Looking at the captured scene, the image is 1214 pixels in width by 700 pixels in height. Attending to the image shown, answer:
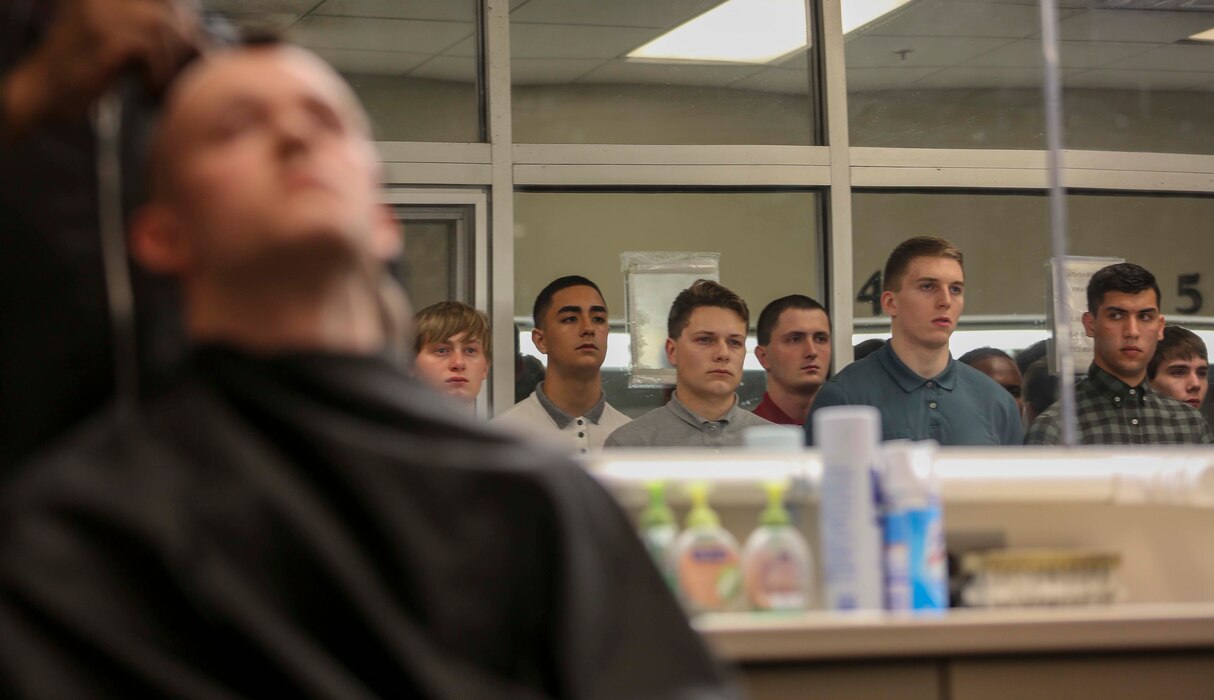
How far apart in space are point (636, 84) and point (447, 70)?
389 millimetres

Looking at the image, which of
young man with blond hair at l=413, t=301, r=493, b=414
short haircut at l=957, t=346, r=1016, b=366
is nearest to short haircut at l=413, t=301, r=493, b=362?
young man with blond hair at l=413, t=301, r=493, b=414

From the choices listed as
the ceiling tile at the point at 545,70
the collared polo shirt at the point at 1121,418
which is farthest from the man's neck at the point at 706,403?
the ceiling tile at the point at 545,70

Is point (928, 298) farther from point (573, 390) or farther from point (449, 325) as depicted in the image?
point (449, 325)

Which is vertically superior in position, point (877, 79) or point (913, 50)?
point (913, 50)

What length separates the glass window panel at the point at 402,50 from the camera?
246 cm

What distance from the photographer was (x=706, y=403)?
6.68 feet

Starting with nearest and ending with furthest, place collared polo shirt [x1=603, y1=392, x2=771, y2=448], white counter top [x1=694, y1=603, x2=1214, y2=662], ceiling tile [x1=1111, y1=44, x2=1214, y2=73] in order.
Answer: white counter top [x1=694, y1=603, x2=1214, y2=662] < collared polo shirt [x1=603, y1=392, x2=771, y2=448] < ceiling tile [x1=1111, y1=44, x2=1214, y2=73]

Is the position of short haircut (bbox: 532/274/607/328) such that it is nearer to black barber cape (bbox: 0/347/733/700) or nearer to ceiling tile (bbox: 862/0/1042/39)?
ceiling tile (bbox: 862/0/1042/39)

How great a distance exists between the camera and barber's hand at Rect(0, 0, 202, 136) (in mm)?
984

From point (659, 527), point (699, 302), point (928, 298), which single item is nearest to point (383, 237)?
point (659, 527)

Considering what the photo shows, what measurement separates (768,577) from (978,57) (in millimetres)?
1771

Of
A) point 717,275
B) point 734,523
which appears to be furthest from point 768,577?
point 717,275

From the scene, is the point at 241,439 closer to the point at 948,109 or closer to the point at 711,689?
the point at 711,689

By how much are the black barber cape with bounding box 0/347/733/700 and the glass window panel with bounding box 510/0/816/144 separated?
5.55ft
